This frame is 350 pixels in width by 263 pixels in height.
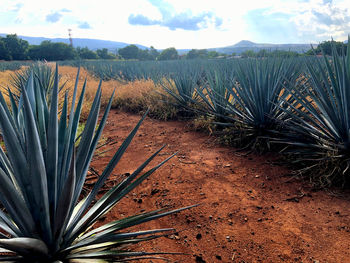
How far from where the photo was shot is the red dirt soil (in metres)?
1.83

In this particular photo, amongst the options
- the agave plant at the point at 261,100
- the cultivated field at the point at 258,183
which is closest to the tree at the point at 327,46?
the cultivated field at the point at 258,183

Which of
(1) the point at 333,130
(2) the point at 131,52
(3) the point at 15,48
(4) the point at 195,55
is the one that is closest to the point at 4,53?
(3) the point at 15,48

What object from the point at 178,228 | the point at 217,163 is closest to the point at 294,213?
the point at 178,228

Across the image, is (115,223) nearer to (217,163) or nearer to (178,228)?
(178,228)

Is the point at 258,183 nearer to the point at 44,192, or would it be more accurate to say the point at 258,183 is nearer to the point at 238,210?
the point at 238,210

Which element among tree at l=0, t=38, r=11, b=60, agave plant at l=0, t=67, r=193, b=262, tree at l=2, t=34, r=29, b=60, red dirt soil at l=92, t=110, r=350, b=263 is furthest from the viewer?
tree at l=2, t=34, r=29, b=60

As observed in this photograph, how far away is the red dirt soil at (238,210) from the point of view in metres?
1.83

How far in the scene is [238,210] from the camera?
2322 mm

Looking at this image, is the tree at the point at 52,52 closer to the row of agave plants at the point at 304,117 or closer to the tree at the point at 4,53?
the tree at the point at 4,53

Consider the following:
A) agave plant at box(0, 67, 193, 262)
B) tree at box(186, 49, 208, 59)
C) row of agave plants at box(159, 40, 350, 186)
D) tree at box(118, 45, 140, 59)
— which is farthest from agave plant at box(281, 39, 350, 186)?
tree at box(118, 45, 140, 59)

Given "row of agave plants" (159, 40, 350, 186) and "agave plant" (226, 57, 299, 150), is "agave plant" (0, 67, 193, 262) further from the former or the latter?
"agave plant" (226, 57, 299, 150)

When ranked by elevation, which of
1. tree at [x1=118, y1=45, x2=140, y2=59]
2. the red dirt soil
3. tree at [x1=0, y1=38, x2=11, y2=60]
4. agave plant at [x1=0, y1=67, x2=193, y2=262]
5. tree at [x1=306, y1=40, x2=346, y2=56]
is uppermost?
tree at [x1=118, y1=45, x2=140, y2=59]

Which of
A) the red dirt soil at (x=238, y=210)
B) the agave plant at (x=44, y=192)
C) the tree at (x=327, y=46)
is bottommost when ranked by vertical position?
the red dirt soil at (x=238, y=210)

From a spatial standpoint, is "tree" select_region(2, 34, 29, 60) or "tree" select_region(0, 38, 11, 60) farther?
"tree" select_region(2, 34, 29, 60)
